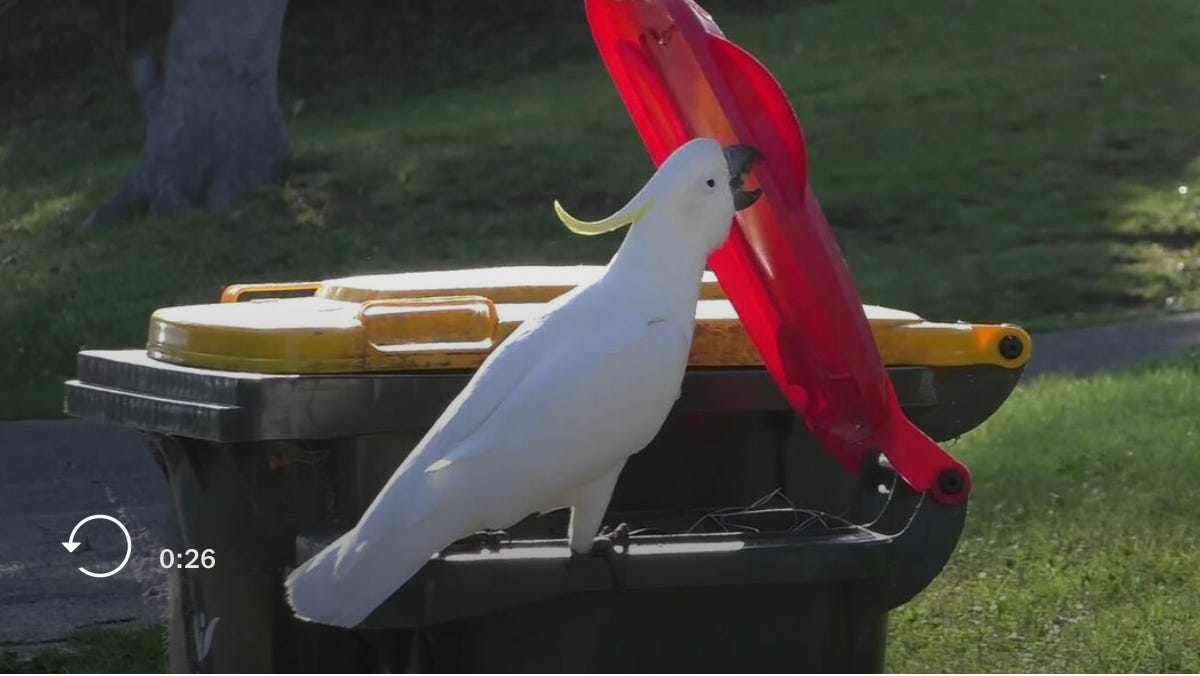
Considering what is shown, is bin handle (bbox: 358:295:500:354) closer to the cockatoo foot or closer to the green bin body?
the green bin body

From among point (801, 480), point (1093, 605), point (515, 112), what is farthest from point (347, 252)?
point (801, 480)

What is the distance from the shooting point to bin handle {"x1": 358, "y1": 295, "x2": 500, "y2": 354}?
3.57 meters

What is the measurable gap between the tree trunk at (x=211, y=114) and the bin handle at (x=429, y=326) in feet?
30.8

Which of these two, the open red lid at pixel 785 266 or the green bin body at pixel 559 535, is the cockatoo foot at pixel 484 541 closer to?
the green bin body at pixel 559 535

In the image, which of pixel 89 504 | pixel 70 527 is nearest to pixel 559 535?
pixel 70 527

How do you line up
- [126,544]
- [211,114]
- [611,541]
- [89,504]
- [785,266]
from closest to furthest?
[611,541], [785,266], [126,544], [89,504], [211,114]

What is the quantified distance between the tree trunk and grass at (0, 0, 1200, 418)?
31cm

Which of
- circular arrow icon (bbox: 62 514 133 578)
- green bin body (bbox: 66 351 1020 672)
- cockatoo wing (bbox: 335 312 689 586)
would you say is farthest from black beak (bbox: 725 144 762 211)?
circular arrow icon (bbox: 62 514 133 578)

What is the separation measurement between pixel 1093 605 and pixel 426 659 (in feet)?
8.05

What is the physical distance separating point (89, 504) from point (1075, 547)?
3.74 m

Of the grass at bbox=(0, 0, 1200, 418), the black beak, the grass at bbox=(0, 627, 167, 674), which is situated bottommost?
the grass at bbox=(0, 0, 1200, 418)

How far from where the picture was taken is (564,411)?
3197 millimetres

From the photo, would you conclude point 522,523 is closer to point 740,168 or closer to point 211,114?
point 740,168
